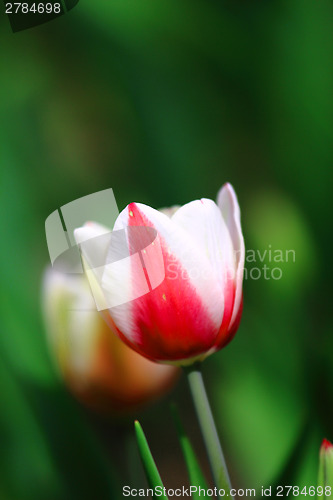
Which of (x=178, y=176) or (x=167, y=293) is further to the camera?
(x=178, y=176)

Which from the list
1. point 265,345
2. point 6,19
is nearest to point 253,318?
point 265,345

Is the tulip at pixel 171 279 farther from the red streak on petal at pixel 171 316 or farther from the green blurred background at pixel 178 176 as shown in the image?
the green blurred background at pixel 178 176

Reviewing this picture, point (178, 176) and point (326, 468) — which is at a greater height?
point (178, 176)

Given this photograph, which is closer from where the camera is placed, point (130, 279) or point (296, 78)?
point (130, 279)

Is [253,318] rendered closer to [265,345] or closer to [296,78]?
[265,345]

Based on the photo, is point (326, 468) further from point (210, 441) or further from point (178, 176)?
point (178, 176)

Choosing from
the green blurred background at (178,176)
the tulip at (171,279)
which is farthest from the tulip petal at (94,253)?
the green blurred background at (178,176)

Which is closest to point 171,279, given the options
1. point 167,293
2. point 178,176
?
point 167,293
